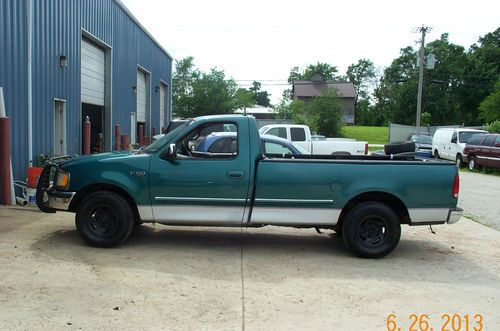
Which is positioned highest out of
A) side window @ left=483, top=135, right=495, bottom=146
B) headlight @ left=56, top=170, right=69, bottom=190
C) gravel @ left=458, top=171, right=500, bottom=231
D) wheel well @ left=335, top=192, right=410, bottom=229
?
side window @ left=483, top=135, right=495, bottom=146

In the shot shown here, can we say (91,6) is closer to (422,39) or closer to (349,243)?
(349,243)

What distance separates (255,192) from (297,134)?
9.61 m

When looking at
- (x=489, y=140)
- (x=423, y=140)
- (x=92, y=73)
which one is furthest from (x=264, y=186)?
(x=423, y=140)

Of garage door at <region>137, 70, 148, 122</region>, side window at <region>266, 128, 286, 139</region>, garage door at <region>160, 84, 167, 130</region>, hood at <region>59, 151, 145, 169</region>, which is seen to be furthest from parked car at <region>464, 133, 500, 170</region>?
hood at <region>59, 151, 145, 169</region>

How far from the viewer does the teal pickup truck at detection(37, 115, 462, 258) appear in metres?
6.71

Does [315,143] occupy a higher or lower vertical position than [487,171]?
higher

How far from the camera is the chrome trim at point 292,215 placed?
6746 millimetres

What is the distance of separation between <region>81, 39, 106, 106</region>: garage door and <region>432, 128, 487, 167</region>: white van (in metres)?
16.4

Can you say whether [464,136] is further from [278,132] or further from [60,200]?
[60,200]

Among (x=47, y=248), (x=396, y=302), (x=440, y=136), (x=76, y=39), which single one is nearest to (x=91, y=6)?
(x=76, y=39)

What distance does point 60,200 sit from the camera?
6887 mm

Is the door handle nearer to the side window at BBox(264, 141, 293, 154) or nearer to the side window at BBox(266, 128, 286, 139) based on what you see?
the side window at BBox(264, 141, 293, 154)

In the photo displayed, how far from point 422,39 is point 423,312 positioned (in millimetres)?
46646

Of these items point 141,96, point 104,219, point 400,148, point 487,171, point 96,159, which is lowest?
point 487,171
